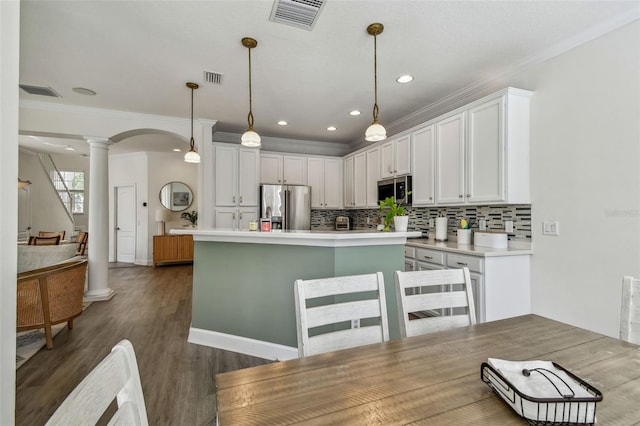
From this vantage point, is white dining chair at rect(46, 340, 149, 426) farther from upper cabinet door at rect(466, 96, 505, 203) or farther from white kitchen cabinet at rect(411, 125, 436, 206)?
white kitchen cabinet at rect(411, 125, 436, 206)

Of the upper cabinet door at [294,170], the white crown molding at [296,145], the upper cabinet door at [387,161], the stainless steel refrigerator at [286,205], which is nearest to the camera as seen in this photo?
the upper cabinet door at [387,161]

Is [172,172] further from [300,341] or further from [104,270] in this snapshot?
[300,341]

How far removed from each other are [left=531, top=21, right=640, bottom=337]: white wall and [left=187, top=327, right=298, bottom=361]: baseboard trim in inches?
95.1

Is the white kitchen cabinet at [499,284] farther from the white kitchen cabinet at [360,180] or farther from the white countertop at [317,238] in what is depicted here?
the white kitchen cabinet at [360,180]

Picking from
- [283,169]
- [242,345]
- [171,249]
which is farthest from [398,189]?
[171,249]

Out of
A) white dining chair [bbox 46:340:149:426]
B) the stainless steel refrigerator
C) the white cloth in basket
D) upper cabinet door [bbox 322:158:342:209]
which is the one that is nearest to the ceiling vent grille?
the stainless steel refrigerator

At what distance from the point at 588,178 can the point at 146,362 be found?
4.03 meters

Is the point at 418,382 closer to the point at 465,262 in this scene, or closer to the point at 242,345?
the point at 242,345

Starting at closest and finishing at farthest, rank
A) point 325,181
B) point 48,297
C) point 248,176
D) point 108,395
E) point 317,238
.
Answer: point 108,395 → point 317,238 → point 48,297 → point 248,176 → point 325,181

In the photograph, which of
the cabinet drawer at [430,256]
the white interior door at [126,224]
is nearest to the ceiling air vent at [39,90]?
the white interior door at [126,224]

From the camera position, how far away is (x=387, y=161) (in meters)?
4.60

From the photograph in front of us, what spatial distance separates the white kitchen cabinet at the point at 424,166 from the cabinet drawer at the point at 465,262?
868 millimetres

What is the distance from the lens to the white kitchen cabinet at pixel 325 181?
19.0ft

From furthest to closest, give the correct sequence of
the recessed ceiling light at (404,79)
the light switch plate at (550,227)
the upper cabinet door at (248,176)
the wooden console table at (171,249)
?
the wooden console table at (171,249) < the upper cabinet door at (248,176) < the recessed ceiling light at (404,79) < the light switch plate at (550,227)
